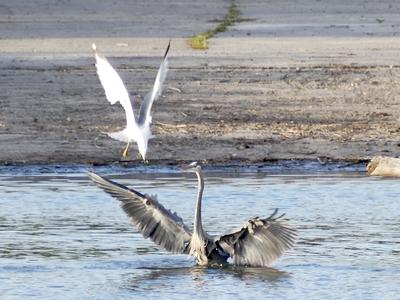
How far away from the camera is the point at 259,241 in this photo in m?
9.47

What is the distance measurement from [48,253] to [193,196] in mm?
2262

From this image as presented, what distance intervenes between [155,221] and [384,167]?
3777 millimetres

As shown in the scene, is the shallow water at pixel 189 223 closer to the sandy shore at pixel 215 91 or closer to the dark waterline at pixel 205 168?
the dark waterline at pixel 205 168

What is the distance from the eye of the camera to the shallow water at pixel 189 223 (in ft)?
29.7

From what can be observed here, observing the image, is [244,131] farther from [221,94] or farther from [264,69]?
[264,69]

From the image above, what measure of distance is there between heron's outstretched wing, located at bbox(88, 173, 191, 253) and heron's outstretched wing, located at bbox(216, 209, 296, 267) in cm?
27

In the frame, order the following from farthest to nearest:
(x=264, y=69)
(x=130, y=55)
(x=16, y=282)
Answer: (x=130, y=55) < (x=264, y=69) < (x=16, y=282)

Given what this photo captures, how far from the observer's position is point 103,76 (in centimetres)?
1179

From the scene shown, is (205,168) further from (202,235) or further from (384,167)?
(202,235)

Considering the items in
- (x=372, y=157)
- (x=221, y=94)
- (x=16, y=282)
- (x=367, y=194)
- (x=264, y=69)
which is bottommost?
(x=16, y=282)

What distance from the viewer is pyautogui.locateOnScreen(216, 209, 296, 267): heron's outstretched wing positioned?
9367mm

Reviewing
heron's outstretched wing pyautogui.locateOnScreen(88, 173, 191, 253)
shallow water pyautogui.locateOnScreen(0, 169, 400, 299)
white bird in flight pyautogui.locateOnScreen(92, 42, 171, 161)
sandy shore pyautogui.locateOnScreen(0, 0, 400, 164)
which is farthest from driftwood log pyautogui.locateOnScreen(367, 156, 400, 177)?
heron's outstretched wing pyautogui.locateOnScreen(88, 173, 191, 253)

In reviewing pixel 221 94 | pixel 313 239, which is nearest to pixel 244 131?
pixel 221 94

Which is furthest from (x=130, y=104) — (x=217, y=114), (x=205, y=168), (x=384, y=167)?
(x=217, y=114)
